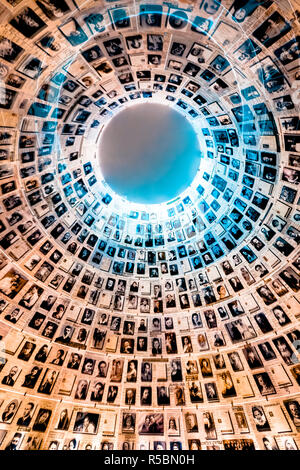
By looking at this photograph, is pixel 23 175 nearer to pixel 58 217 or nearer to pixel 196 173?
pixel 58 217

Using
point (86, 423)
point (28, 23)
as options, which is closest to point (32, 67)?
point (28, 23)

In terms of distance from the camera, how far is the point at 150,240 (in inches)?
709

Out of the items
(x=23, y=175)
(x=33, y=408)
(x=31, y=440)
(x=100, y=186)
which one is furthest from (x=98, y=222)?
(x=31, y=440)

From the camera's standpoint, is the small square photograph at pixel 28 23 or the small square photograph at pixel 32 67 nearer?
the small square photograph at pixel 28 23

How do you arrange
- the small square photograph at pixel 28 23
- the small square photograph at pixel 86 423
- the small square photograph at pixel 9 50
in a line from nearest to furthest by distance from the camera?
the small square photograph at pixel 28 23 → the small square photograph at pixel 9 50 → the small square photograph at pixel 86 423

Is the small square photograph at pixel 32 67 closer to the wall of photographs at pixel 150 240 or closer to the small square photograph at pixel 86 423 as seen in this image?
the wall of photographs at pixel 150 240

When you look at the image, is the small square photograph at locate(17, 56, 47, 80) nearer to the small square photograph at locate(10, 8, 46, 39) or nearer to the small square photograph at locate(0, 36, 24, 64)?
the small square photograph at locate(0, 36, 24, 64)

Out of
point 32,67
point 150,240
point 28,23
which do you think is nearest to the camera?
point 28,23

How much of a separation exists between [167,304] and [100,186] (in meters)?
9.21

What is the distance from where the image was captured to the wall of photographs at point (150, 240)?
833 centimetres

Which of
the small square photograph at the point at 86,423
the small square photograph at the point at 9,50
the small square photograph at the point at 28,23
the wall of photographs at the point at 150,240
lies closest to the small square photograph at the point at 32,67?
the wall of photographs at the point at 150,240

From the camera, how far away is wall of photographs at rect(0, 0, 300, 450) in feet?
27.3

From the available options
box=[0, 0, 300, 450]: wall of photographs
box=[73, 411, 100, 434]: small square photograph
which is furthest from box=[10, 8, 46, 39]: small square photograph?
box=[73, 411, 100, 434]: small square photograph

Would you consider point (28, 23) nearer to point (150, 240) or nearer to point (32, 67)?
point (32, 67)
